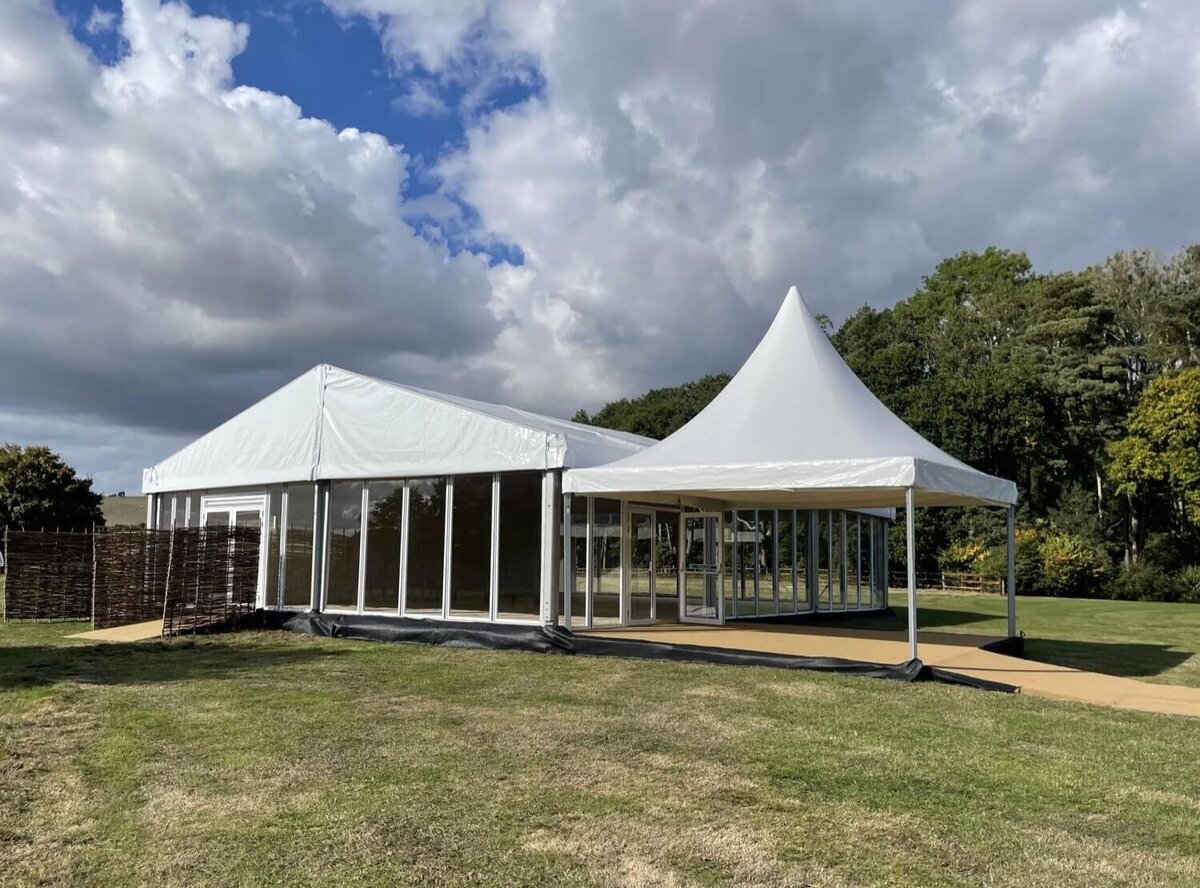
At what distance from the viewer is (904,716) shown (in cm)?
734

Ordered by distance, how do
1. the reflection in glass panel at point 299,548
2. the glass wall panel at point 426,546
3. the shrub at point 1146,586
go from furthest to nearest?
the shrub at point 1146,586 < the reflection in glass panel at point 299,548 < the glass wall panel at point 426,546

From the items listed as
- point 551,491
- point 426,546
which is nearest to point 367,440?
point 426,546

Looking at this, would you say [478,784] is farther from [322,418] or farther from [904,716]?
[322,418]

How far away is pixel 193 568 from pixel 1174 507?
34142mm

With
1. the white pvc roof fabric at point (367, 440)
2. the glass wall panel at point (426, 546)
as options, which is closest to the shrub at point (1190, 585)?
the white pvc roof fabric at point (367, 440)

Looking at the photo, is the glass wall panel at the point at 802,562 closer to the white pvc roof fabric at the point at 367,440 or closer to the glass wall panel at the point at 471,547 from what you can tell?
the white pvc roof fabric at the point at 367,440

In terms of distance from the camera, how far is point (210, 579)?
45.9ft

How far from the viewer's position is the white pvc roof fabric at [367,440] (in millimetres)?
12664

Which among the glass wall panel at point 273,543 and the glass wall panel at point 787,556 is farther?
the glass wall panel at point 787,556

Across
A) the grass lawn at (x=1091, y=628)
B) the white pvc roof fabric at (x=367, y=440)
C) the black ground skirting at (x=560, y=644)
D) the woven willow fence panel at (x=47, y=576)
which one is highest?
the white pvc roof fabric at (x=367, y=440)

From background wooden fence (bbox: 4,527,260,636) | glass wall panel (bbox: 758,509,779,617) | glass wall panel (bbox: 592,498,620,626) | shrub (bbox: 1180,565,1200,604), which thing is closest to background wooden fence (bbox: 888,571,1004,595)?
shrub (bbox: 1180,565,1200,604)

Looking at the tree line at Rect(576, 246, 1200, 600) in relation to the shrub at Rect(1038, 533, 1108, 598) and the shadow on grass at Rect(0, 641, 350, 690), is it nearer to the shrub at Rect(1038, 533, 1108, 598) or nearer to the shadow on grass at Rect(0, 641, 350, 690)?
the shrub at Rect(1038, 533, 1108, 598)

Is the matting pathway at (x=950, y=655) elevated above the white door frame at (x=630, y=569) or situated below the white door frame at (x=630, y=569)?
below

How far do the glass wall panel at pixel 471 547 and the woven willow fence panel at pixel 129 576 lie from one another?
15.8ft
